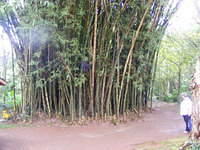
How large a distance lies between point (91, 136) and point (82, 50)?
2.59 metres

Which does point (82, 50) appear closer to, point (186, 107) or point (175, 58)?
point (186, 107)

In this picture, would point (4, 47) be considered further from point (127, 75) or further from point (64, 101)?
point (127, 75)

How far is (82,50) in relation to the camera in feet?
22.7

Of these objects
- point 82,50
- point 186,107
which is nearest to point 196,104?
point 186,107

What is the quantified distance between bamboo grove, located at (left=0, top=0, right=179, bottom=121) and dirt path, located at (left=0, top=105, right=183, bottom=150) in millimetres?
917

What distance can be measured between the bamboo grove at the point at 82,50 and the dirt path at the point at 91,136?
0.92 meters

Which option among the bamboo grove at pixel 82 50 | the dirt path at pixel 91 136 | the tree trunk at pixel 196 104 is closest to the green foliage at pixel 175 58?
the bamboo grove at pixel 82 50

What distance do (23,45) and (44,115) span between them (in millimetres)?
2366

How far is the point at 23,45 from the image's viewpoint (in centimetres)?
730

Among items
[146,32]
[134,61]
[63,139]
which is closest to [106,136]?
[63,139]

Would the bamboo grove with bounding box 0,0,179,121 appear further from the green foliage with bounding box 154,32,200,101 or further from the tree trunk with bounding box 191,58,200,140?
the green foliage with bounding box 154,32,200,101

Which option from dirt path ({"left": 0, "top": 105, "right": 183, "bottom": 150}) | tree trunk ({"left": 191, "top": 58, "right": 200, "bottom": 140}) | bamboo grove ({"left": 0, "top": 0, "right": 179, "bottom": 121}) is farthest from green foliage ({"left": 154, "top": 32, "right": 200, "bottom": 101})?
tree trunk ({"left": 191, "top": 58, "right": 200, "bottom": 140})

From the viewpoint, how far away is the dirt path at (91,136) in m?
4.86

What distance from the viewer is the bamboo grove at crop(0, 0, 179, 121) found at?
662cm
